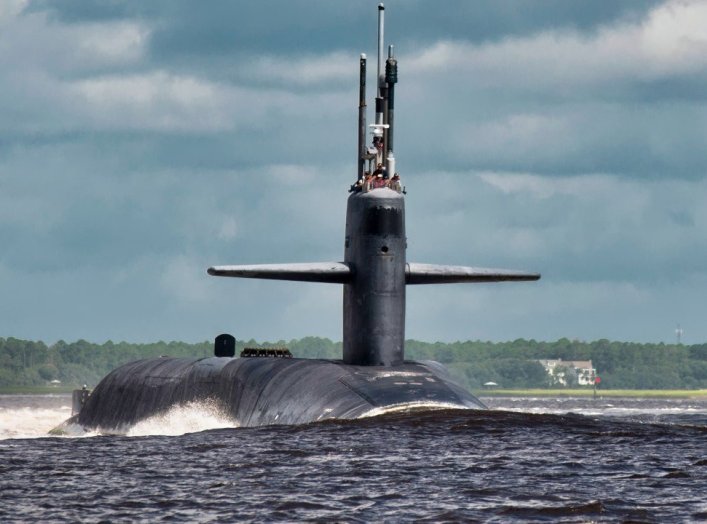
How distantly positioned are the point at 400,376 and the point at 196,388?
9.14 metres

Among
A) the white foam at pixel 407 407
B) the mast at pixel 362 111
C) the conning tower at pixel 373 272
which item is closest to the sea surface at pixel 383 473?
the white foam at pixel 407 407

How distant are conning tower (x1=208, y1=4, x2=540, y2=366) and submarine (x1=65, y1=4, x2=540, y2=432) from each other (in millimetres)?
26

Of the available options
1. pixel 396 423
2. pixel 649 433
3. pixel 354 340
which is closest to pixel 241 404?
pixel 354 340

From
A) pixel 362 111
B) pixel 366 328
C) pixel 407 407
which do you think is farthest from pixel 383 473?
pixel 362 111

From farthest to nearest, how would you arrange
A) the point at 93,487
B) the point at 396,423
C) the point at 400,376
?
the point at 400,376 < the point at 396,423 < the point at 93,487

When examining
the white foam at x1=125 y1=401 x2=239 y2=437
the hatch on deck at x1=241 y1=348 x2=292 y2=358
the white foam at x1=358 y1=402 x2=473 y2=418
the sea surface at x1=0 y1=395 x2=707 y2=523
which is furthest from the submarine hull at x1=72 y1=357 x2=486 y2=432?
the hatch on deck at x1=241 y1=348 x2=292 y2=358

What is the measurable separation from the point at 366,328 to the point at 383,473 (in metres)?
12.1

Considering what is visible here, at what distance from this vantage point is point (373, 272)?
1435 inches

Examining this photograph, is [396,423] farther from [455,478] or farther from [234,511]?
[234,511]

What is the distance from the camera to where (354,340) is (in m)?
37.0

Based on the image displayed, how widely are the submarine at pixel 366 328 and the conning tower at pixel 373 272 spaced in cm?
3

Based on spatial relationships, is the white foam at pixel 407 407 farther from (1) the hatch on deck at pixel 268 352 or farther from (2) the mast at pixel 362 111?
(1) the hatch on deck at pixel 268 352

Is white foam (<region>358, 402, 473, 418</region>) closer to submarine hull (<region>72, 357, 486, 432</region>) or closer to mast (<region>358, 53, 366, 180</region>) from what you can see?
submarine hull (<region>72, 357, 486, 432</region>)

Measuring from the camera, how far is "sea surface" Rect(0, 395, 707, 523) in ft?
68.8
